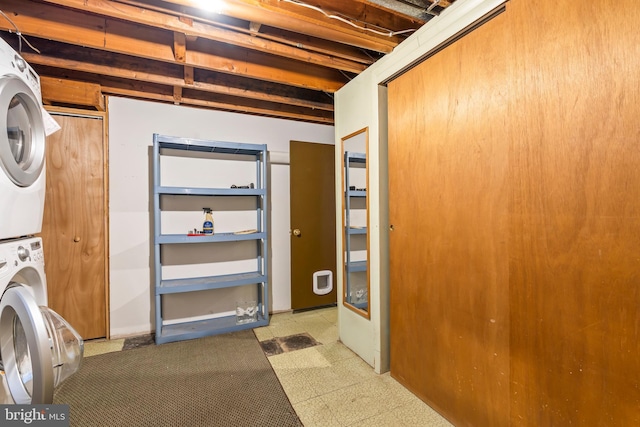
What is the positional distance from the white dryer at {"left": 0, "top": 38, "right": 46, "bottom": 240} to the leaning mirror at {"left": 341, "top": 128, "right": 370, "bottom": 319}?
6.23 ft

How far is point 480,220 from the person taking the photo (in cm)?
136

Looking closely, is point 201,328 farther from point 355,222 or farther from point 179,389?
point 355,222

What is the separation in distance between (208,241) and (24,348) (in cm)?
139

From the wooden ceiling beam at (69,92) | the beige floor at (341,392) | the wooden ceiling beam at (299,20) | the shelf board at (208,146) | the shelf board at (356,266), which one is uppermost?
the wooden ceiling beam at (299,20)

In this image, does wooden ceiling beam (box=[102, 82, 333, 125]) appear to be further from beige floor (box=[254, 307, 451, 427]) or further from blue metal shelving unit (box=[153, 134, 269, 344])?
beige floor (box=[254, 307, 451, 427])

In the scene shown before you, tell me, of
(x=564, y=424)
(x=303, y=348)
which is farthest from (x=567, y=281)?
(x=303, y=348)

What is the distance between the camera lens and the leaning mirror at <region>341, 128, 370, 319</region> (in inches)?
87.0

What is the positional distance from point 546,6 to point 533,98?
334mm

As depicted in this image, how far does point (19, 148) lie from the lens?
1.40 metres

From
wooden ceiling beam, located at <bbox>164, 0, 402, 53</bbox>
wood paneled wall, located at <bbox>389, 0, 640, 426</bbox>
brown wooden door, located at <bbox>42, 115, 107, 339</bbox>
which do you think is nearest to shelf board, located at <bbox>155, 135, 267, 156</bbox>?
brown wooden door, located at <bbox>42, 115, 107, 339</bbox>

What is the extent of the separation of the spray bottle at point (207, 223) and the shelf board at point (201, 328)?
2.98 ft

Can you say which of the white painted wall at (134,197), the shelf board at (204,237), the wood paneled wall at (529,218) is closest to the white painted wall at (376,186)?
the wood paneled wall at (529,218)

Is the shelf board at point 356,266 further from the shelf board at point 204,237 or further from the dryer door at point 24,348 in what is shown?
the dryer door at point 24,348

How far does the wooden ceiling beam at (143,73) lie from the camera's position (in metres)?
2.08
